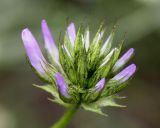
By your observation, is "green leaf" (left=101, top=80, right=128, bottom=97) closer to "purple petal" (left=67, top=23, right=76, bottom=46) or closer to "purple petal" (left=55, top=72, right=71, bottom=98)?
"purple petal" (left=55, top=72, right=71, bottom=98)

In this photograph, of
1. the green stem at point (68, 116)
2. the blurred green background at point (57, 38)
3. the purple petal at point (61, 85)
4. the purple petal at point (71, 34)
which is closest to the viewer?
the purple petal at point (61, 85)

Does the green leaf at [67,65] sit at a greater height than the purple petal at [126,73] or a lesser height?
lesser

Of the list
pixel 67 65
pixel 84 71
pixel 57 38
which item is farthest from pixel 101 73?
pixel 57 38

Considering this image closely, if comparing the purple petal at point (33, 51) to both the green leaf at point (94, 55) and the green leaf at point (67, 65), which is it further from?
the green leaf at point (94, 55)

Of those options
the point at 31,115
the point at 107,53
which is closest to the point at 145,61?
the point at 31,115

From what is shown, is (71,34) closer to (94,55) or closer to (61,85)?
(94,55)

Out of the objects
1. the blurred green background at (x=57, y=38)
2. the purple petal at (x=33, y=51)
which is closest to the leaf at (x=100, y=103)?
the purple petal at (x=33, y=51)

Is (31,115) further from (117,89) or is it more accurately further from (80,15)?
(117,89)
